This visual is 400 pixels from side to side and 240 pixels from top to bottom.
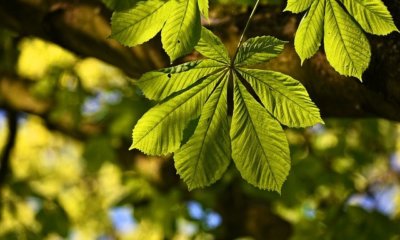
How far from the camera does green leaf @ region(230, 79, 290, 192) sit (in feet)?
2.68

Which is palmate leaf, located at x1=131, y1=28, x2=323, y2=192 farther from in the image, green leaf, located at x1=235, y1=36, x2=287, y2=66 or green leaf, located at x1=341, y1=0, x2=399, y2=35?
green leaf, located at x1=341, y1=0, x2=399, y2=35

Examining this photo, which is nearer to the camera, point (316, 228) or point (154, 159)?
point (316, 228)

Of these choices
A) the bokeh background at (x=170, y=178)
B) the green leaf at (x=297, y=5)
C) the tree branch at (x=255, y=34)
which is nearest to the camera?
the green leaf at (x=297, y=5)

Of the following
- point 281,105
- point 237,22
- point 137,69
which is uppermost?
point 281,105

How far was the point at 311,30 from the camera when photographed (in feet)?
2.81

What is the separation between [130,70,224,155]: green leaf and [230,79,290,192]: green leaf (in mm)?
52

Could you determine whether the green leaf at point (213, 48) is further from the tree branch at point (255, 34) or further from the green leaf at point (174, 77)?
the tree branch at point (255, 34)

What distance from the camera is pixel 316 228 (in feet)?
6.45

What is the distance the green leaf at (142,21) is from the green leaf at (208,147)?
135 millimetres

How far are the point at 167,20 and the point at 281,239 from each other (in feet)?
6.17

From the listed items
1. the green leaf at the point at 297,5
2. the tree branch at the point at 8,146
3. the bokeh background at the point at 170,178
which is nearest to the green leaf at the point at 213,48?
the green leaf at the point at 297,5

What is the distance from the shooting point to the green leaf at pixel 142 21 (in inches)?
33.8

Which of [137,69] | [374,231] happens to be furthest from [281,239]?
[137,69]

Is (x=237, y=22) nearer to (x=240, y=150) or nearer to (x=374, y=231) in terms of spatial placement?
(x=240, y=150)
